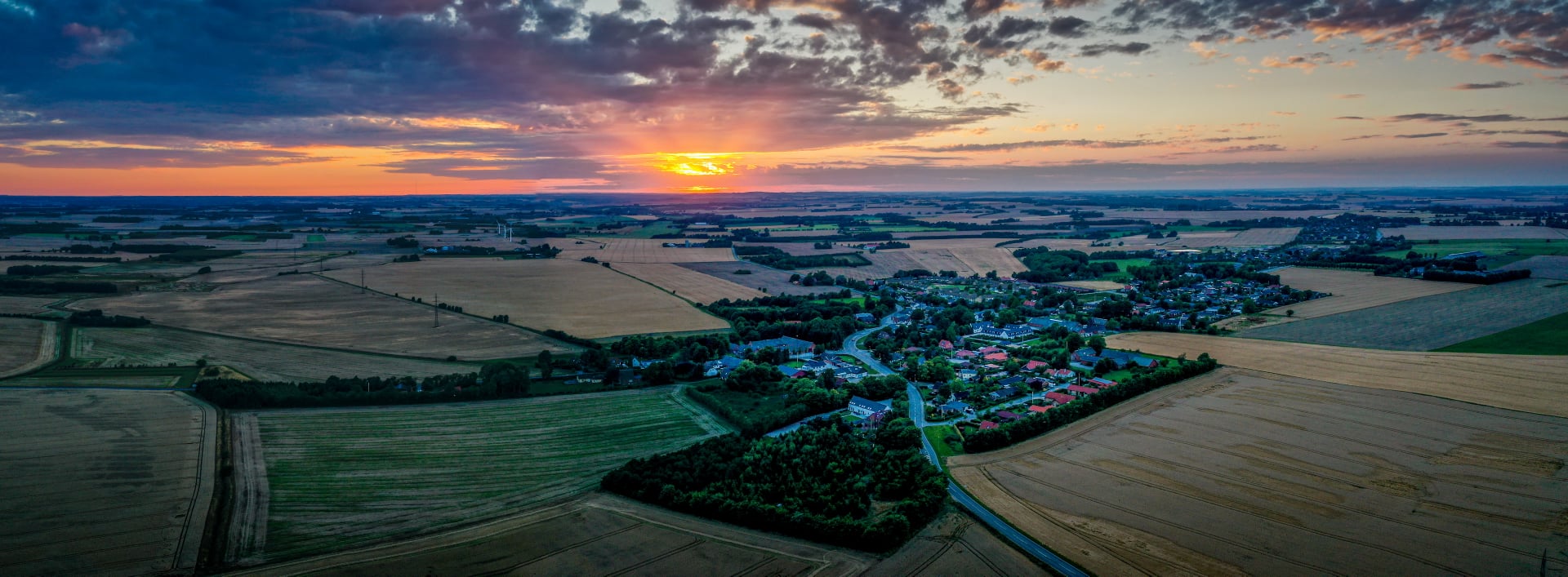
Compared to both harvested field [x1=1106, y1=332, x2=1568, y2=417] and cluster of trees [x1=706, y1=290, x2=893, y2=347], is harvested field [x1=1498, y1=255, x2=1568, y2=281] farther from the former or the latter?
cluster of trees [x1=706, y1=290, x2=893, y2=347]

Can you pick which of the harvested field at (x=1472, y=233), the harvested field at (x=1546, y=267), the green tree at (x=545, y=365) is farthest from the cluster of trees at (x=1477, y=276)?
the green tree at (x=545, y=365)

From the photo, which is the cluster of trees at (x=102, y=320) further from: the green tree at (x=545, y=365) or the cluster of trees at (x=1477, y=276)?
the cluster of trees at (x=1477, y=276)

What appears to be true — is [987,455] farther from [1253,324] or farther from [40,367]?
[40,367]

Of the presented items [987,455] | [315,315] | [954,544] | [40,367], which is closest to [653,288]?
[315,315]

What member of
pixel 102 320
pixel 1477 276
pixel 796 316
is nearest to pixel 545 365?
pixel 796 316

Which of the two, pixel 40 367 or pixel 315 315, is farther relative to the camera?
pixel 315 315

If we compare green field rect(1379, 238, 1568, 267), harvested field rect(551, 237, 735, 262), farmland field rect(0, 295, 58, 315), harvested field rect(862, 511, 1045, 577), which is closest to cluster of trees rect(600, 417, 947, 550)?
harvested field rect(862, 511, 1045, 577)
